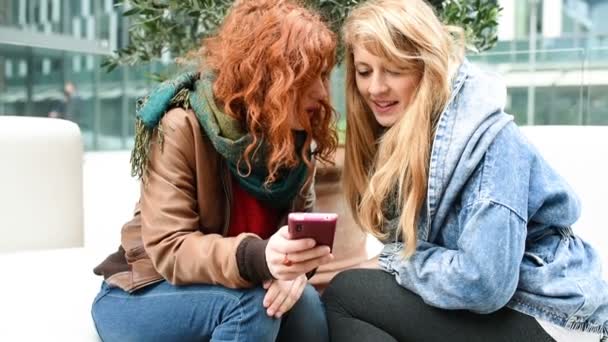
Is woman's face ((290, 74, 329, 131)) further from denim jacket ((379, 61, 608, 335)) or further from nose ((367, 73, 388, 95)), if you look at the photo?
denim jacket ((379, 61, 608, 335))

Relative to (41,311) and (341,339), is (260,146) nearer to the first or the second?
(341,339)

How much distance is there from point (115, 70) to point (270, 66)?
3.03 metres

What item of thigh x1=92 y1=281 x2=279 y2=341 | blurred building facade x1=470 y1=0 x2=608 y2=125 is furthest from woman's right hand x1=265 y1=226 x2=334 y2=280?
blurred building facade x1=470 y1=0 x2=608 y2=125

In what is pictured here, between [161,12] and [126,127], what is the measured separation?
184 centimetres

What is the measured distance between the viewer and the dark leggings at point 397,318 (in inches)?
57.3

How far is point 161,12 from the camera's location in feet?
8.21

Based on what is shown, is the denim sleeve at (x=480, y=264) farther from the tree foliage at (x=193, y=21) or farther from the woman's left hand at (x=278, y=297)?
the tree foliage at (x=193, y=21)

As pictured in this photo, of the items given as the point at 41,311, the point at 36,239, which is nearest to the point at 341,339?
the point at 41,311

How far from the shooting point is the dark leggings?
1.46m

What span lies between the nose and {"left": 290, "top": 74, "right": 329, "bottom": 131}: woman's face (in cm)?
11

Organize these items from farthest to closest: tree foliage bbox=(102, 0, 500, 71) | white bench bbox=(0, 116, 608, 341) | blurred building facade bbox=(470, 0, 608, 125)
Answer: blurred building facade bbox=(470, 0, 608, 125)
tree foliage bbox=(102, 0, 500, 71)
white bench bbox=(0, 116, 608, 341)

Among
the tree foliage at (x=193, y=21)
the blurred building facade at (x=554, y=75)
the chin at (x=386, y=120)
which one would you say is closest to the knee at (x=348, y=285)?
the chin at (x=386, y=120)

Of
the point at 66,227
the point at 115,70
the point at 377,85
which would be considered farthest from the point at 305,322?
the point at 115,70

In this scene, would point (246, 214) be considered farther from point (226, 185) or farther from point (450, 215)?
point (450, 215)
